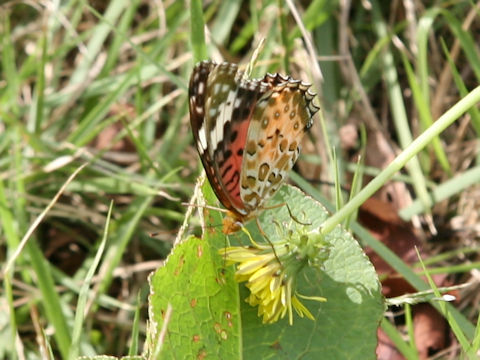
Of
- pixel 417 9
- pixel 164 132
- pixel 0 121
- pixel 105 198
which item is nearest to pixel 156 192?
pixel 105 198

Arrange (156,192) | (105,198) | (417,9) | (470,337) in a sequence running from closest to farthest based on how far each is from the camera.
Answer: (470,337), (156,192), (105,198), (417,9)

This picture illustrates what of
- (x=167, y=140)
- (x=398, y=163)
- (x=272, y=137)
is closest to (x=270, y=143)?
(x=272, y=137)

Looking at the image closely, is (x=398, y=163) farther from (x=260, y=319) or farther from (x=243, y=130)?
(x=260, y=319)

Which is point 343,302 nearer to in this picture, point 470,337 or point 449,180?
point 470,337

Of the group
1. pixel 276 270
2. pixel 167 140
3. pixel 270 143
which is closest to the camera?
pixel 276 270

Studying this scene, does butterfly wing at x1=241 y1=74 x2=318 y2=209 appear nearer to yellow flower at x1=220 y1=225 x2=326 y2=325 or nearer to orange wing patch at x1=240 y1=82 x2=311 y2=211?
orange wing patch at x1=240 y1=82 x2=311 y2=211

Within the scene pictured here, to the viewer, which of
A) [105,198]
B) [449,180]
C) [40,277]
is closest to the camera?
[40,277]

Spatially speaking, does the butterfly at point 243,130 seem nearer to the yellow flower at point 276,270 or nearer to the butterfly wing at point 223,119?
the butterfly wing at point 223,119
